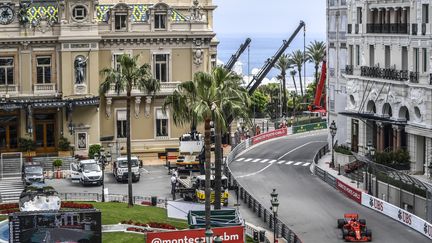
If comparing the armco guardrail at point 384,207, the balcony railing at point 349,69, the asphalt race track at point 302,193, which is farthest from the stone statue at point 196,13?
the armco guardrail at point 384,207

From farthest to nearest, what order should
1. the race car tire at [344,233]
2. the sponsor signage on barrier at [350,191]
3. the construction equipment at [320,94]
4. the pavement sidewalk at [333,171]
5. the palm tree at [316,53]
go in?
the palm tree at [316,53] < the construction equipment at [320,94] < the pavement sidewalk at [333,171] < the sponsor signage on barrier at [350,191] < the race car tire at [344,233]

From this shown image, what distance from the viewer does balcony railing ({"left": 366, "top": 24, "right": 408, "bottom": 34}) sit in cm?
8084

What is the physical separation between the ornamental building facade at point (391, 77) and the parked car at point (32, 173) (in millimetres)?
25646

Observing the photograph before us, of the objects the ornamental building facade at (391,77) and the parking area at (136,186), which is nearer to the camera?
the ornamental building facade at (391,77)

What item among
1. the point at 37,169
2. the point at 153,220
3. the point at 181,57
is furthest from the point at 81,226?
the point at 181,57

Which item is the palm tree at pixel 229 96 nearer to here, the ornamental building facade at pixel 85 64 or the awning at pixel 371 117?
the awning at pixel 371 117

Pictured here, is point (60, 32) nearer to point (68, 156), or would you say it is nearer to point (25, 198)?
point (68, 156)

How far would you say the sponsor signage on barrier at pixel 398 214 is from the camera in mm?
60562

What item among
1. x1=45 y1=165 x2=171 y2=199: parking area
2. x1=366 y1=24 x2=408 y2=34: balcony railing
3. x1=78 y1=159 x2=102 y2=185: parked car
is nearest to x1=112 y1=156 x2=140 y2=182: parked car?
x1=45 y1=165 x2=171 y2=199: parking area

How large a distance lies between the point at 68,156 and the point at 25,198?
33.0 meters

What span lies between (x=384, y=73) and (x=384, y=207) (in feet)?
58.9

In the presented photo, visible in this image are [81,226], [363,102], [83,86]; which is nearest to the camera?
[81,226]

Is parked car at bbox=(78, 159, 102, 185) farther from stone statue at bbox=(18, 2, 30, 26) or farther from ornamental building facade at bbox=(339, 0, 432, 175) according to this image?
ornamental building facade at bbox=(339, 0, 432, 175)

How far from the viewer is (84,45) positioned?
9169cm
